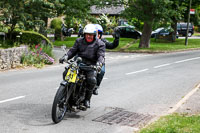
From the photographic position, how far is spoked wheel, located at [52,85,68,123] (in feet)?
20.2

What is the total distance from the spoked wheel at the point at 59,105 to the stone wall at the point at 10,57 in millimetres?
8200

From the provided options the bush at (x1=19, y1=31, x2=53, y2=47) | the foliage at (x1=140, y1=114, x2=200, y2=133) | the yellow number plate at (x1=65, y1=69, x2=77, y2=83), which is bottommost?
the foliage at (x1=140, y1=114, x2=200, y2=133)

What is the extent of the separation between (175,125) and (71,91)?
1998mm

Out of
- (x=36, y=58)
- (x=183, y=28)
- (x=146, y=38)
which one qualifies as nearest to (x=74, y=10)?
(x=146, y=38)

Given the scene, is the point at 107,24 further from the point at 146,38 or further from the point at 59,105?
the point at 59,105

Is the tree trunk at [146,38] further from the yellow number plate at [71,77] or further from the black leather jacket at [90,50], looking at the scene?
the yellow number plate at [71,77]

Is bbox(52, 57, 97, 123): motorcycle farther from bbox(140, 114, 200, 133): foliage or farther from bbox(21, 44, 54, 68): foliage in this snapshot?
bbox(21, 44, 54, 68): foliage

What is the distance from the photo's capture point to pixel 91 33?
22.7 ft

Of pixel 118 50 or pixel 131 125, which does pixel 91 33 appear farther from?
pixel 118 50

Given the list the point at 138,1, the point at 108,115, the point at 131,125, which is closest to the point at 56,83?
the point at 108,115

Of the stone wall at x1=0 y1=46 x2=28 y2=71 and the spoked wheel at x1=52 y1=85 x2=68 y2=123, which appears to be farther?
the stone wall at x1=0 y1=46 x2=28 y2=71

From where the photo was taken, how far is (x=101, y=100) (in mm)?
8797

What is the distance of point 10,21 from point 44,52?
2.71m

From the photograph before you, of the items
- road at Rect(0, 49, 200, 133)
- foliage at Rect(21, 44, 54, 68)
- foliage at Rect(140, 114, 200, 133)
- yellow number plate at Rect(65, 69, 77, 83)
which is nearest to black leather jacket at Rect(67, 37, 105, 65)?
yellow number plate at Rect(65, 69, 77, 83)
